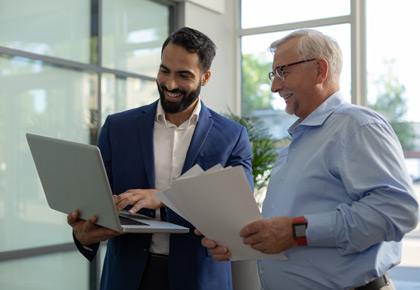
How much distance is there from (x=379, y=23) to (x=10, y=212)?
392 cm

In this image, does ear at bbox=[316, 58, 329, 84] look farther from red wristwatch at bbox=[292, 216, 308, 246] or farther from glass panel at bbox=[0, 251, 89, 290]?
glass panel at bbox=[0, 251, 89, 290]

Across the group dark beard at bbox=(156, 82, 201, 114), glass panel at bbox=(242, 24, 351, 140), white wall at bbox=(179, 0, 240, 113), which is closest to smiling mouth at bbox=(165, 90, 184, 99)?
dark beard at bbox=(156, 82, 201, 114)

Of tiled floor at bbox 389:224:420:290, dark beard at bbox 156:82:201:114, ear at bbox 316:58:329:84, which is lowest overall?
tiled floor at bbox 389:224:420:290

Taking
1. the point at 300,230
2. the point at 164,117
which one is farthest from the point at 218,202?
the point at 164,117

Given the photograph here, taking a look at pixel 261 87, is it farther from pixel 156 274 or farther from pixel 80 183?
pixel 80 183

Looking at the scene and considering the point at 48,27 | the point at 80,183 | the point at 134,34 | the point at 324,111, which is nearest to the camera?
the point at 80,183

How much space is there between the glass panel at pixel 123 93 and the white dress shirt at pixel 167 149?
242 centimetres

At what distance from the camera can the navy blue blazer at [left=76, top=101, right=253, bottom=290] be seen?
1.86 m

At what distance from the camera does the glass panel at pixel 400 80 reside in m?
4.80

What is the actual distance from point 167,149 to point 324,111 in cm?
68

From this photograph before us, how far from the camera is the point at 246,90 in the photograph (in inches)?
233

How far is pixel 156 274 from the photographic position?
1872 millimetres

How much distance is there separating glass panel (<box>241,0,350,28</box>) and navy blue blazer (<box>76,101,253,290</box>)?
3.67 metres

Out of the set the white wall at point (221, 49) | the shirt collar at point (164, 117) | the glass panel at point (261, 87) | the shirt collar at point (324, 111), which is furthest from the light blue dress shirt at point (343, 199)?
the glass panel at point (261, 87)
